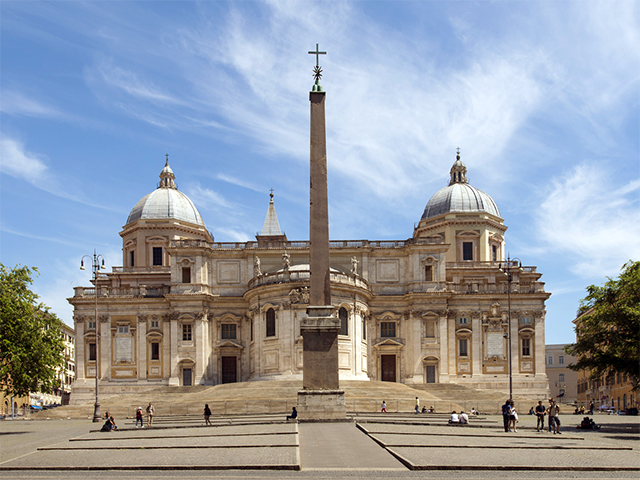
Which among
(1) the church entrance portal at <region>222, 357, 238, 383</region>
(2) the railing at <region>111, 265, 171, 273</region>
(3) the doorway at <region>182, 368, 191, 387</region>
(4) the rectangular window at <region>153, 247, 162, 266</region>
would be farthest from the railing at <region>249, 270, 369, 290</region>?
(4) the rectangular window at <region>153, 247, 162, 266</region>

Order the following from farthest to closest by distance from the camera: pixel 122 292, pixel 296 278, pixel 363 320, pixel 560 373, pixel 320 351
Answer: pixel 560 373 → pixel 122 292 → pixel 363 320 → pixel 296 278 → pixel 320 351

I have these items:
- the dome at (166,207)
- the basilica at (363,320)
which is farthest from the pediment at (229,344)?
the dome at (166,207)

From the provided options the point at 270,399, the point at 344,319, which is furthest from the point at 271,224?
the point at 270,399

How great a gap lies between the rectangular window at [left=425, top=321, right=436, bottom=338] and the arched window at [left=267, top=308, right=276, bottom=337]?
13527 mm

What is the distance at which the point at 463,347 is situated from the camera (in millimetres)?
67562

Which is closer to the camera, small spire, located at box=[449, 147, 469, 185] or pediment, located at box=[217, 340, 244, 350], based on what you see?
pediment, located at box=[217, 340, 244, 350]

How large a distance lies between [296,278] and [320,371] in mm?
31084

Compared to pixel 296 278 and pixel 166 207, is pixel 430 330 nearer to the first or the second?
pixel 296 278

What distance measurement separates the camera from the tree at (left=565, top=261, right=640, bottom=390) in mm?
37312

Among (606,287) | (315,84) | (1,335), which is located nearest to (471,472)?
(315,84)

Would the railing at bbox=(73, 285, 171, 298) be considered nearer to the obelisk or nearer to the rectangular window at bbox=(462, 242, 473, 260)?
the rectangular window at bbox=(462, 242, 473, 260)

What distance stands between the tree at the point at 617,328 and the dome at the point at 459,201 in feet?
115

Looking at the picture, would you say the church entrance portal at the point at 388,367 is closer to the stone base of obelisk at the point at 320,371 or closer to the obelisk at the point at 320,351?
the obelisk at the point at 320,351

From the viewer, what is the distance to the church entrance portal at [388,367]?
6719 cm
